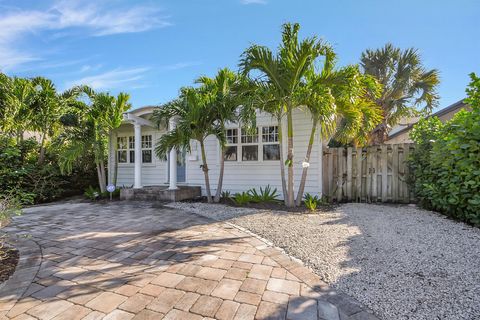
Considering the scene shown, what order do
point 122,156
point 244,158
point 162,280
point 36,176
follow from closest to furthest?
1. point 162,280
2. point 244,158
3. point 36,176
4. point 122,156

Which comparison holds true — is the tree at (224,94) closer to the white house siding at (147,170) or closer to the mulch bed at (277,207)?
the mulch bed at (277,207)

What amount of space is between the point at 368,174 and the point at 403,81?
233 inches

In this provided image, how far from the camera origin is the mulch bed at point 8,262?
272cm

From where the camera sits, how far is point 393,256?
299cm

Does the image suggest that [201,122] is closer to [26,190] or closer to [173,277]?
[173,277]

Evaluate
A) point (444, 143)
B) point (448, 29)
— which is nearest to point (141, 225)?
point (444, 143)

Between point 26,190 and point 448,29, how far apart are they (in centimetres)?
1501

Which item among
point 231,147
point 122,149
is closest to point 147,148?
point 122,149

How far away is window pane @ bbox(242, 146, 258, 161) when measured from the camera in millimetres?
8531

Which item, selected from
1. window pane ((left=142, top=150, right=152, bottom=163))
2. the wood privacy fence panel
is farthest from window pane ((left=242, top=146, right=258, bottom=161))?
window pane ((left=142, top=150, right=152, bottom=163))

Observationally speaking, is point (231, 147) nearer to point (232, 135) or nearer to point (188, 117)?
point (232, 135)

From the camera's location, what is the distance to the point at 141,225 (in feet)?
15.9

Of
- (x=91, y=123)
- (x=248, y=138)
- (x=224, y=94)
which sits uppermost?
(x=224, y=94)

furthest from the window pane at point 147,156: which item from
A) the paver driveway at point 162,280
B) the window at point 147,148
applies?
the paver driveway at point 162,280
